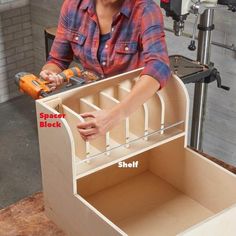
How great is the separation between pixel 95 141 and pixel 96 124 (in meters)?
0.15

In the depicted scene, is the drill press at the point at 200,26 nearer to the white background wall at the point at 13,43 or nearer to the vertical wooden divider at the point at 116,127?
the vertical wooden divider at the point at 116,127

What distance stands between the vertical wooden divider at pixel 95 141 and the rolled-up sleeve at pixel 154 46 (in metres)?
0.21

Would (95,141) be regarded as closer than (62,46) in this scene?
Yes

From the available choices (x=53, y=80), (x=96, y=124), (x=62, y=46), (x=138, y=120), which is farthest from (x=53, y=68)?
(x=96, y=124)

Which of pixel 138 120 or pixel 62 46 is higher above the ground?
pixel 62 46

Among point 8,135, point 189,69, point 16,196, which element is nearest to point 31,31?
point 8,135

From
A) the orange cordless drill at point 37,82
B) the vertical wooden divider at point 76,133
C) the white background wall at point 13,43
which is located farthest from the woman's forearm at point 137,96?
the white background wall at point 13,43

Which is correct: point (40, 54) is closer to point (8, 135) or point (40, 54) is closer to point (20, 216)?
point (8, 135)

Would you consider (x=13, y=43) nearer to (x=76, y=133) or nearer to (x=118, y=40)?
(x=118, y=40)

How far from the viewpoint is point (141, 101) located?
1.55 m

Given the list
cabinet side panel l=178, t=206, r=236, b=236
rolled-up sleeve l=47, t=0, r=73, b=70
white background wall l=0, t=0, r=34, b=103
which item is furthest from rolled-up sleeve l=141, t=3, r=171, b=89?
white background wall l=0, t=0, r=34, b=103

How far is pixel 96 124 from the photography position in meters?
1.44

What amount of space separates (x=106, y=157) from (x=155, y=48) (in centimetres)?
42

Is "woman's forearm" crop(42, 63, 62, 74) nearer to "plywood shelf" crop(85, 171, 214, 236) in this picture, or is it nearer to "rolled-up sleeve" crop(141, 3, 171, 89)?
"rolled-up sleeve" crop(141, 3, 171, 89)
